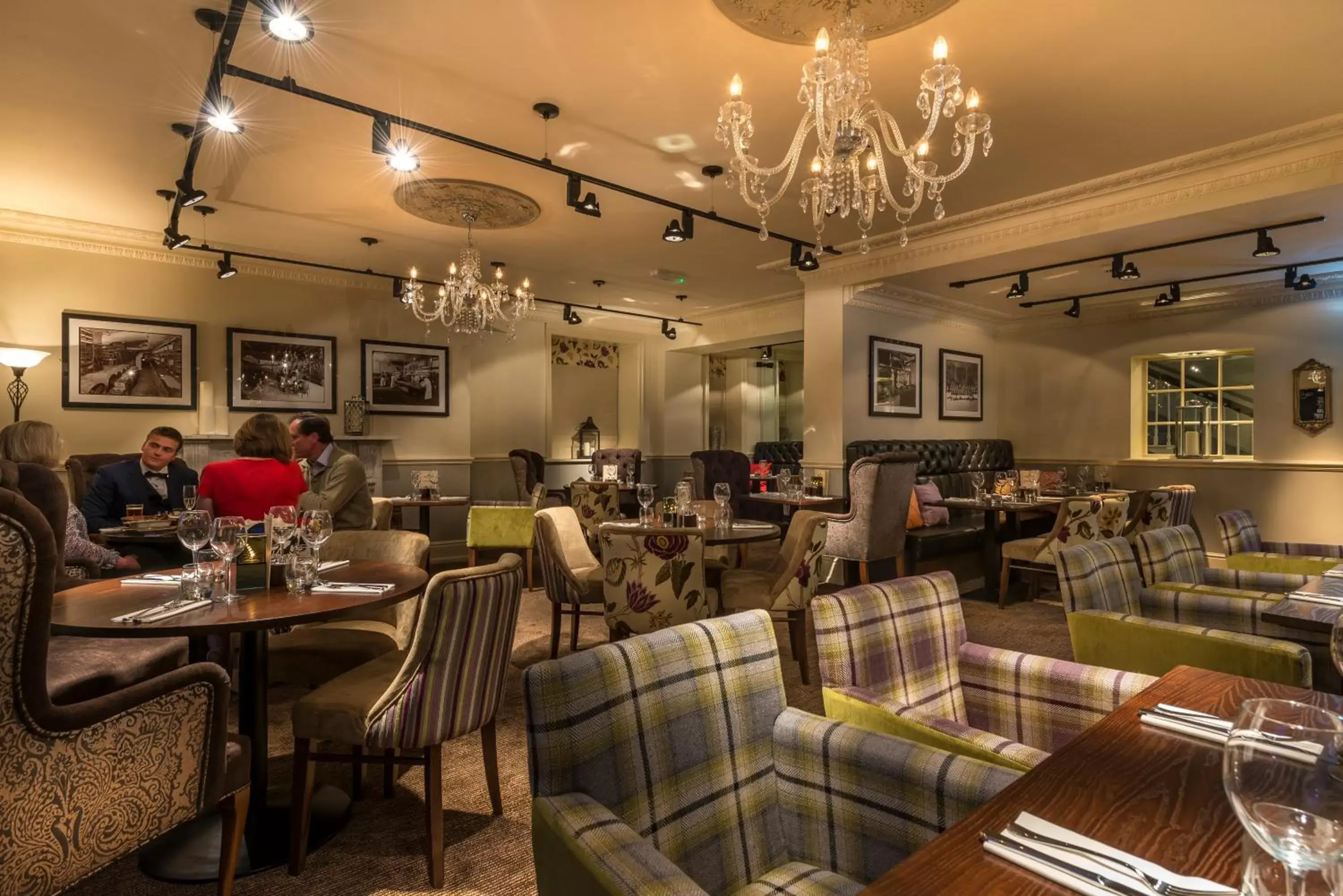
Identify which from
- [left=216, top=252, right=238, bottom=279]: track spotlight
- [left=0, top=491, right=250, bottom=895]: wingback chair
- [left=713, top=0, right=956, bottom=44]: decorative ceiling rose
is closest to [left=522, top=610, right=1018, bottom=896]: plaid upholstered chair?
[left=0, top=491, right=250, bottom=895]: wingback chair

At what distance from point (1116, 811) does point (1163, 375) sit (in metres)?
8.63

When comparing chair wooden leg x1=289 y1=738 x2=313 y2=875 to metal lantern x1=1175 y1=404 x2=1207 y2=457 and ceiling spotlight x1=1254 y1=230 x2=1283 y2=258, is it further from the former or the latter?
metal lantern x1=1175 y1=404 x2=1207 y2=457

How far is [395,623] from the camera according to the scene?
2.89 m

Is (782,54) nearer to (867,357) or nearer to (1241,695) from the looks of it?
(1241,695)

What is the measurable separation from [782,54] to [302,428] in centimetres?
330

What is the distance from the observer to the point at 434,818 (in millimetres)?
1915

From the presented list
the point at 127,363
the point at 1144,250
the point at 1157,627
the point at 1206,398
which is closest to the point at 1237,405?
the point at 1206,398

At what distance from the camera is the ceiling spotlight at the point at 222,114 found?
310 cm

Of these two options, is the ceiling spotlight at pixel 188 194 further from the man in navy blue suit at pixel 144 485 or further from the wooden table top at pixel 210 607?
the wooden table top at pixel 210 607

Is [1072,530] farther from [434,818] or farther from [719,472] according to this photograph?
[434,818]

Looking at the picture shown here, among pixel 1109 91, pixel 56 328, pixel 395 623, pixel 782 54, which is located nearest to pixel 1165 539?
pixel 1109 91

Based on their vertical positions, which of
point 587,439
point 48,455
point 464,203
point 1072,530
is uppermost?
point 464,203

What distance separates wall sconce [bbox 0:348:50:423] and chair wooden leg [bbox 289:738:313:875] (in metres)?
5.06

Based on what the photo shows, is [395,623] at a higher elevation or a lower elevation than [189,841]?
higher
